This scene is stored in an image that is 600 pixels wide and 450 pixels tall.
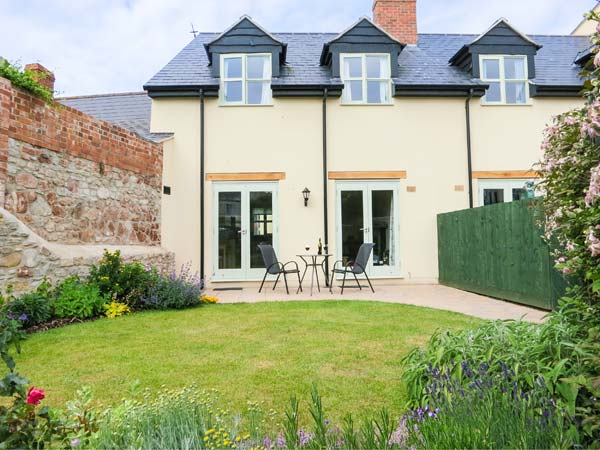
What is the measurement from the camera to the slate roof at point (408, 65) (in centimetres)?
925

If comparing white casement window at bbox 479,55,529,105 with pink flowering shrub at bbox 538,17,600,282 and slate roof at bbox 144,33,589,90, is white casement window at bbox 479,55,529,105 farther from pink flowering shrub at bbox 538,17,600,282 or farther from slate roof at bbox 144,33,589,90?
pink flowering shrub at bbox 538,17,600,282

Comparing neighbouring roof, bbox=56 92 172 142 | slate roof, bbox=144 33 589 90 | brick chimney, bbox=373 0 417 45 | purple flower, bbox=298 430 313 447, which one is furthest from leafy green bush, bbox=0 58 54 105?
brick chimney, bbox=373 0 417 45

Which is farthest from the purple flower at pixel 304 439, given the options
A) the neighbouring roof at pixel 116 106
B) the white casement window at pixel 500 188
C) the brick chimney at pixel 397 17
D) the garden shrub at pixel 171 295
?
the brick chimney at pixel 397 17

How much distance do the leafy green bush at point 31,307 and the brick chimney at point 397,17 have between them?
1068 centimetres

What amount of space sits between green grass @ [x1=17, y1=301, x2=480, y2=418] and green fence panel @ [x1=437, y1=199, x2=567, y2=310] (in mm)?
1409

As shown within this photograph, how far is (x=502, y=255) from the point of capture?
6.43m

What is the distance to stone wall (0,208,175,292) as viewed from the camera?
4746 mm

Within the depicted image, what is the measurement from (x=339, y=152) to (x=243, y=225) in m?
2.96

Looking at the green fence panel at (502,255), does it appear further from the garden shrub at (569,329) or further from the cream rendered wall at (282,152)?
the cream rendered wall at (282,152)

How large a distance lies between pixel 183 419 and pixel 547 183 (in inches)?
103

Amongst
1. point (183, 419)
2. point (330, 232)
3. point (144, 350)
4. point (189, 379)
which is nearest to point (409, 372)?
point (183, 419)

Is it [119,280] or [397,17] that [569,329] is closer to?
[119,280]

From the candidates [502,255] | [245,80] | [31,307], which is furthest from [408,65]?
[31,307]

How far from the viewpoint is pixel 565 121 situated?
231 centimetres
